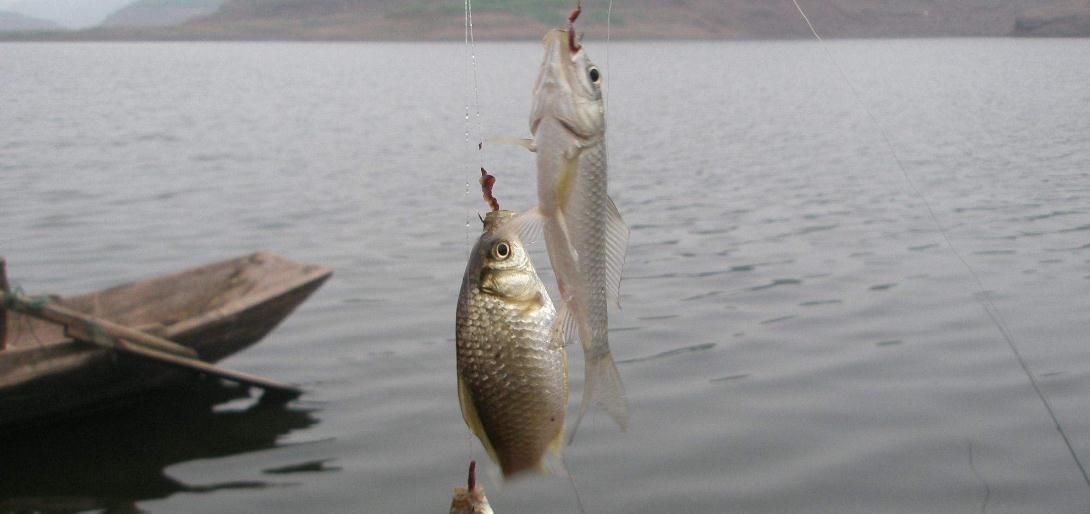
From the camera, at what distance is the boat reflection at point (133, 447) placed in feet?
28.8

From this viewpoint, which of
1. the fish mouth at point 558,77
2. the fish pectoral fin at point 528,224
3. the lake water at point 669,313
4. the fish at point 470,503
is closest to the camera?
the fish mouth at point 558,77

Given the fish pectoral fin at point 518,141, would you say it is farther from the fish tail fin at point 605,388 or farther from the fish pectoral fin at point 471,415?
the fish pectoral fin at point 471,415

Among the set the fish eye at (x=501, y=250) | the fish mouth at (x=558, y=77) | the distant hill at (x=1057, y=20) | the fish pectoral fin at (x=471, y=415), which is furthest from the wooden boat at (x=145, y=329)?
the distant hill at (x=1057, y=20)

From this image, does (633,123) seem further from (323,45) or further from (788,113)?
(323,45)

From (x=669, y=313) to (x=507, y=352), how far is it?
36.2 ft

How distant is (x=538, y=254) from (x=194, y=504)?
6.77 metres

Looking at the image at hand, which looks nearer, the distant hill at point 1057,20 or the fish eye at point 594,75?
the fish eye at point 594,75

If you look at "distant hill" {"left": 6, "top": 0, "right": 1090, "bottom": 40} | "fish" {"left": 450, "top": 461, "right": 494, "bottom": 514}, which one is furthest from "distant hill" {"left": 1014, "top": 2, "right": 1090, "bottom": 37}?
"fish" {"left": 450, "top": 461, "right": 494, "bottom": 514}

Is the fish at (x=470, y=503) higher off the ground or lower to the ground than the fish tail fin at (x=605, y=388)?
lower

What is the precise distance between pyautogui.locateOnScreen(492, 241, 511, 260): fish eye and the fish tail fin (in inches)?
9.5

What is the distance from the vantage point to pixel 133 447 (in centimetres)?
949

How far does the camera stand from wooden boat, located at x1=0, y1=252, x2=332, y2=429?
8672mm

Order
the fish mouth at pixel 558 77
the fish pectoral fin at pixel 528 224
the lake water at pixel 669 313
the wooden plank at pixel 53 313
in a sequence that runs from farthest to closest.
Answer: the lake water at pixel 669 313
the wooden plank at pixel 53 313
the fish pectoral fin at pixel 528 224
the fish mouth at pixel 558 77

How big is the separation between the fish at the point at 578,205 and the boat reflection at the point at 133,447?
24.3 ft
